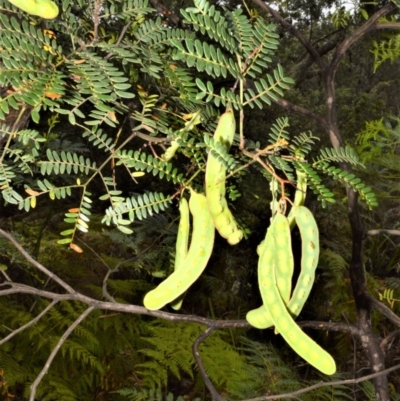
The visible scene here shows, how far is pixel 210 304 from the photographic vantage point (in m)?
2.43

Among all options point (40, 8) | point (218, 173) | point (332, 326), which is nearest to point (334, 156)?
point (218, 173)

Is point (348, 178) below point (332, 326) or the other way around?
the other way around

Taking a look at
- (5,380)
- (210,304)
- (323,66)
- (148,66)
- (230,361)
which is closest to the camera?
(148,66)

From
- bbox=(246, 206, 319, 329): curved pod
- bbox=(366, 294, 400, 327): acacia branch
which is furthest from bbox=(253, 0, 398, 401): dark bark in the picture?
bbox=(246, 206, 319, 329): curved pod

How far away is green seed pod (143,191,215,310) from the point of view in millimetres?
478

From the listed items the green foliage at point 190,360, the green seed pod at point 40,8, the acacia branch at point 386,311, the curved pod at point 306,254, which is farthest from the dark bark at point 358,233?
the green foliage at point 190,360

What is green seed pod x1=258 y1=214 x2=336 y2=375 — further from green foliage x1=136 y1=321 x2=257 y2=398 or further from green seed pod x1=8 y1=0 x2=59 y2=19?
green foliage x1=136 y1=321 x2=257 y2=398

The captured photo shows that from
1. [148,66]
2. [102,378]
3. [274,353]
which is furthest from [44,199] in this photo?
[148,66]

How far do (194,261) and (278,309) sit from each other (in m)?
0.09

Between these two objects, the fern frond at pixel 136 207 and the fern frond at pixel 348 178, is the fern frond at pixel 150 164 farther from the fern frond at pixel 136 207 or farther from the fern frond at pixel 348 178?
the fern frond at pixel 348 178

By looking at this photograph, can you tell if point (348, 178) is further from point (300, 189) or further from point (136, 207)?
point (136, 207)

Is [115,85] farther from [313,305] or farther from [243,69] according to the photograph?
[313,305]

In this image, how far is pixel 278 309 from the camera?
441 mm

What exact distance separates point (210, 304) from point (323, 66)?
1.59 m
